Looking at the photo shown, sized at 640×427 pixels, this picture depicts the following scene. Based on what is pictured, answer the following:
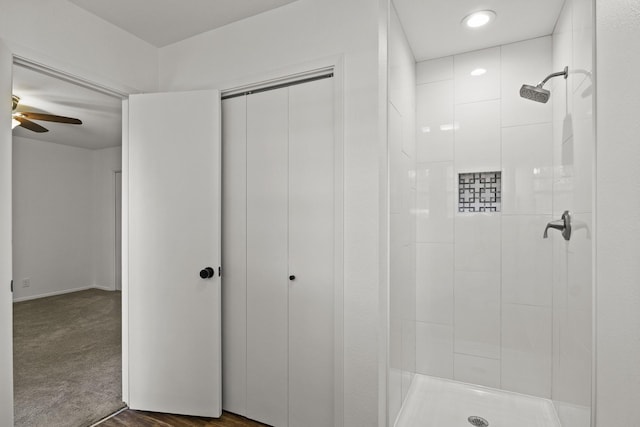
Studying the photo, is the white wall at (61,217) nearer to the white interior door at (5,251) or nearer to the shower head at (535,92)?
the white interior door at (5,251)

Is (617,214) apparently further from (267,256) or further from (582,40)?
(267,256)

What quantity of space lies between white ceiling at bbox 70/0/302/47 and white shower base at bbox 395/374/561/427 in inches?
105

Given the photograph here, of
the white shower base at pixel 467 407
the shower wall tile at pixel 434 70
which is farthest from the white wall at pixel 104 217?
the white shower base at pixel 467 407

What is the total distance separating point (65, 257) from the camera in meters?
5.54

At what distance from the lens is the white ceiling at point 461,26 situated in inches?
72.5

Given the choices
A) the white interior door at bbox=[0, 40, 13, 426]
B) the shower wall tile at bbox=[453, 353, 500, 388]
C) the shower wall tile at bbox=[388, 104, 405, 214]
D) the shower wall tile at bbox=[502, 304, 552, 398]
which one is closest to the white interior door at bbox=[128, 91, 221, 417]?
the white interior door at bbox=[0, 40, 13, 426]

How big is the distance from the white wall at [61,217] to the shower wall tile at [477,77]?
5504 mm

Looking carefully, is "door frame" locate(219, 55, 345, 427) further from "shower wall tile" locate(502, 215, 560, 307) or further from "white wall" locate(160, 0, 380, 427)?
"shower wall tile" locate(502, 215, 560, 307)

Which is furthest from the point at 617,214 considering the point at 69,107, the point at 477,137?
the point at 69,107

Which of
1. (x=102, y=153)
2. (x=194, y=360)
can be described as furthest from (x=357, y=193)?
(x=102, y=153)

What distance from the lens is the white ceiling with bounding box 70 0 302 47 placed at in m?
1.95

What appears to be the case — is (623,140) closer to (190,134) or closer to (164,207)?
(190,134)

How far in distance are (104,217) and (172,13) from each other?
4948 mm

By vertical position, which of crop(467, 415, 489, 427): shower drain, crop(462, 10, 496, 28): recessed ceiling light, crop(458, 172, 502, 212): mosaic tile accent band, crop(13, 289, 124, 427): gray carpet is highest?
crop(462, 10, 496, 28): recessed ceiling light
